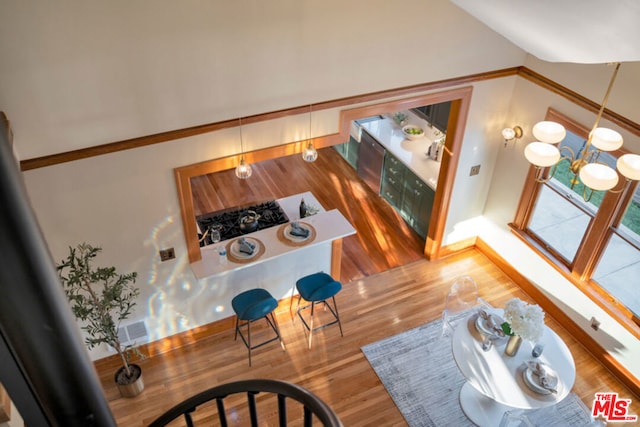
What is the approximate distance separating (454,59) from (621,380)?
3821 mm

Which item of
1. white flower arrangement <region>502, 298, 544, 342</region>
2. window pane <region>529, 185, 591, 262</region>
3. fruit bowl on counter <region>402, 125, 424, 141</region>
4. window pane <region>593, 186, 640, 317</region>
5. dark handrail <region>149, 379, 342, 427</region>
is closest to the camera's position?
dark handrail <region>149, 379, 342, 427</region>

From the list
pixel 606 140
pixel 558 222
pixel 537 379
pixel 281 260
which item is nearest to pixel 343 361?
pixel 281 260

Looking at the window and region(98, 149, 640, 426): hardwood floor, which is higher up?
the window

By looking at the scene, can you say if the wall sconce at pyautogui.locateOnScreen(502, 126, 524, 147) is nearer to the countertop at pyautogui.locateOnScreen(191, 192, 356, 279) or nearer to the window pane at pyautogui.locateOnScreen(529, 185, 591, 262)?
Answer: the window pane at pyautogui.locateOnScreen(529, 185, 591, 262)

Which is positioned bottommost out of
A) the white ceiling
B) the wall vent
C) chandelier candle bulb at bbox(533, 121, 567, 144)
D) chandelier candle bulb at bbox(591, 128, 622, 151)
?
the wall vent

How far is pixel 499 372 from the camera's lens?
4770 millimetres

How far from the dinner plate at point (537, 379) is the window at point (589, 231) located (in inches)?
51.8

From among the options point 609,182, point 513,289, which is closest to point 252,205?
point 513,289

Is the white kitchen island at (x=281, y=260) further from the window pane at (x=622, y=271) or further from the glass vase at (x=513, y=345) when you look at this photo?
the window pane at (x=622, y=271)

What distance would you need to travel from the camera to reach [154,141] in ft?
15.1

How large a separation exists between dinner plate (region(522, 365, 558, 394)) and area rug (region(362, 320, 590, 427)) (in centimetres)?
82

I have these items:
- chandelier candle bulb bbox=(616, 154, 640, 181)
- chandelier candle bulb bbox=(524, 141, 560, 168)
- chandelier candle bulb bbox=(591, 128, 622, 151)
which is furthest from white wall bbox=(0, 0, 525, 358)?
Answer: chandelier candle bulb bbox=(616, 154, 640, 181)

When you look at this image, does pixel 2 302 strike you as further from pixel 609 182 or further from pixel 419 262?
pixel 419 262

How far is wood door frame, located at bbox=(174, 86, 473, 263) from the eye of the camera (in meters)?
4.99
